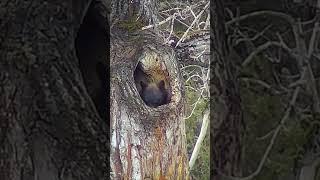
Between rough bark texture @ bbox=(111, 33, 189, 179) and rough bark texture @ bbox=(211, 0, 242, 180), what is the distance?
0.14 meters

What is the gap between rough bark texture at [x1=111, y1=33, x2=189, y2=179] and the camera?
8.66ft

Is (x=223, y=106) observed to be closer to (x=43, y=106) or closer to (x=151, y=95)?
(x=151, y=95)

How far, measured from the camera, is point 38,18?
2.70m

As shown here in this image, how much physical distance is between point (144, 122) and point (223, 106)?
0.34 m

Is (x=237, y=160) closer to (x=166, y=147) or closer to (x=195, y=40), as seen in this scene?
(x=166, y=147)

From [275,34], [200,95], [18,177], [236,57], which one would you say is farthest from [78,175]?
[275,34]

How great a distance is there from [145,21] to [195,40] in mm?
226

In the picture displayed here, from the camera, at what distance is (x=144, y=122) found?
8.72 feet

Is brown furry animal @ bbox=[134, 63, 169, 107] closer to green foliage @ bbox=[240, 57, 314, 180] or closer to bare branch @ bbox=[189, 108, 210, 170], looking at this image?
bare branch @ bbox=[189, 108, 210, 170]

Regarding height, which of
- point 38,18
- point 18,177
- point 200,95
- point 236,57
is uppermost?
point 38,18

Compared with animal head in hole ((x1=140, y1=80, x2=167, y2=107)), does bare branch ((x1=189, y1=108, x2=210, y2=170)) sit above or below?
below

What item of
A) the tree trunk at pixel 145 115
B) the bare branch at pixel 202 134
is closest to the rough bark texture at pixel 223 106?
the bare branch at pixel 202 134

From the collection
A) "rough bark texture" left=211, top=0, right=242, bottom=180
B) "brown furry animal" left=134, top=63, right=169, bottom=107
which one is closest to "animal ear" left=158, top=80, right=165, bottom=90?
"brown furry animal" left=134, top=63, right=169, bottom=107

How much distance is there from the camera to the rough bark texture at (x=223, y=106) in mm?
2609
